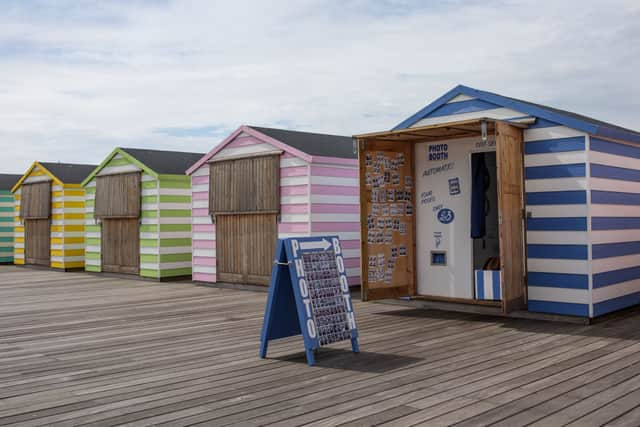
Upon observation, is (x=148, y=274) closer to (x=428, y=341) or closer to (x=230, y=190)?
(x=230, y=190)

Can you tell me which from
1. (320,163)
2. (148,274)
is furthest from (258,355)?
(148,274)

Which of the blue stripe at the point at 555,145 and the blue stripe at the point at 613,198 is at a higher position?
the blue stripe at the point at 555,145

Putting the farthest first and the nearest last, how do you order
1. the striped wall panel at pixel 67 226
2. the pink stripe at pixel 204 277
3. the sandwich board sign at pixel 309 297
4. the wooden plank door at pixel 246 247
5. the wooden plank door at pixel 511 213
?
the striped wall panel at pixel 67 226 → the pink stripe at pixel 204 277 → the wooden plank door at pixel 246 247 → the wooden plank door at pixel 511 213 → the sandwich board sign at pixel 309 297

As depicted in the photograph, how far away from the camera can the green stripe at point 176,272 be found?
1477 centimetres

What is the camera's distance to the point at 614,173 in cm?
860

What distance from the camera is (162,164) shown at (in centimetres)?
1535

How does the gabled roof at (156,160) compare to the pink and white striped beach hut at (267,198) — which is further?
the gabled roof at (156,160)

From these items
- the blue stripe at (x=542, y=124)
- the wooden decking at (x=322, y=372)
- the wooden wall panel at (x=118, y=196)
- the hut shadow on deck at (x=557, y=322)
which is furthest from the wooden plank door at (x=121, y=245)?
the blue stripe at (x=542, y=124)

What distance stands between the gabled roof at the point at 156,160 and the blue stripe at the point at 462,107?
288 inches

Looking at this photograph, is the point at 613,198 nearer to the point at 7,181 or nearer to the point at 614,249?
the point at 614,249

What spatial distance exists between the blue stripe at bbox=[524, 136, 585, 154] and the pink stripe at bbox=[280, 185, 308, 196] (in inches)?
174

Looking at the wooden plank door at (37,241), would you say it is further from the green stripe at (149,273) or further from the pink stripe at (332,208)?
the pink stripe at (332,208)

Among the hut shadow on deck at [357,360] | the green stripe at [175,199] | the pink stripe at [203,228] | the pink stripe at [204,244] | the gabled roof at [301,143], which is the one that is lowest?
the hut shadow on deck at [357,360]

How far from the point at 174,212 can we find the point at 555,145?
929 centimetres
